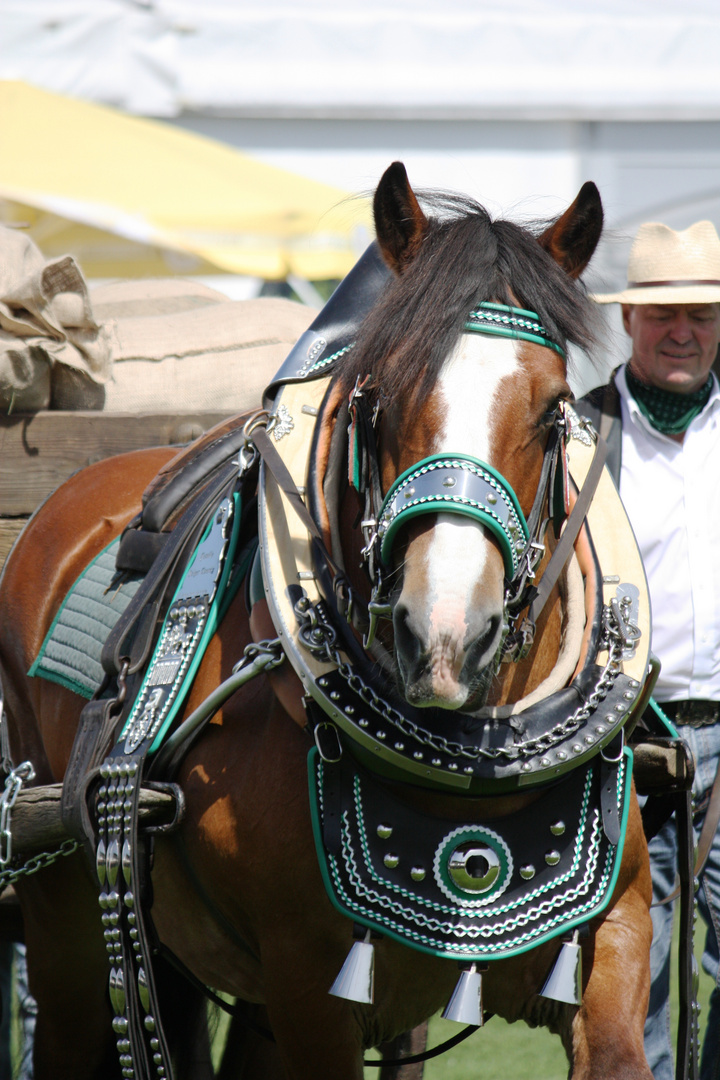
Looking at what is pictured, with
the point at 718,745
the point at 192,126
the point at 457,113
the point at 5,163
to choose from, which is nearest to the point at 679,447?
the point at 718,745

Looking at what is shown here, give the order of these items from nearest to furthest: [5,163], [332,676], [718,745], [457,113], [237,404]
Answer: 1. [332,676]
2. [718,745]
3. [237,404]
4. [5,163]
5. [457,113]

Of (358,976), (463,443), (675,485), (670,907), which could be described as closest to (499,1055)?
(670,907)

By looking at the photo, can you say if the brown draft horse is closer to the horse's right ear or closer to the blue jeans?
the horse's right ear

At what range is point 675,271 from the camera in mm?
2717

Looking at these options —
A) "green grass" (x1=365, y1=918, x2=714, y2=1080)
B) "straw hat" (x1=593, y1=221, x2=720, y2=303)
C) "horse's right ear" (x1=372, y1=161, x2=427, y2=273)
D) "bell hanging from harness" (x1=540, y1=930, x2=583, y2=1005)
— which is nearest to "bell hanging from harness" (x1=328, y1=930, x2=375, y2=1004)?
"bell hanging from harness" (x1=540, y1=930, x2=583, y2=1005)

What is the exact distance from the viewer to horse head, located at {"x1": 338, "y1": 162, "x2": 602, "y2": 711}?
1.46 m

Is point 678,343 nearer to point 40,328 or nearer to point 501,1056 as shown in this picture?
point 40,328

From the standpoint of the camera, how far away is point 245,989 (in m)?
2.03

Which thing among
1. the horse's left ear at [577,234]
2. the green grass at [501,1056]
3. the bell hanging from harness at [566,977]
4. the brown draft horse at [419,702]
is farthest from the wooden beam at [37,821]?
the green grass at [501,1056]

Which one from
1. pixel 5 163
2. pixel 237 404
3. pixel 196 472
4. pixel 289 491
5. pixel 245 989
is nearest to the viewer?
pixel 289 491

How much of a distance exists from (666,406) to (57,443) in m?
1.48

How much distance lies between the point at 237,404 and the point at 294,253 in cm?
307

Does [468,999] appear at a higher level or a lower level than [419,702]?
lower

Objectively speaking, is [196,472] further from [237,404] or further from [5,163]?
[5,163]
